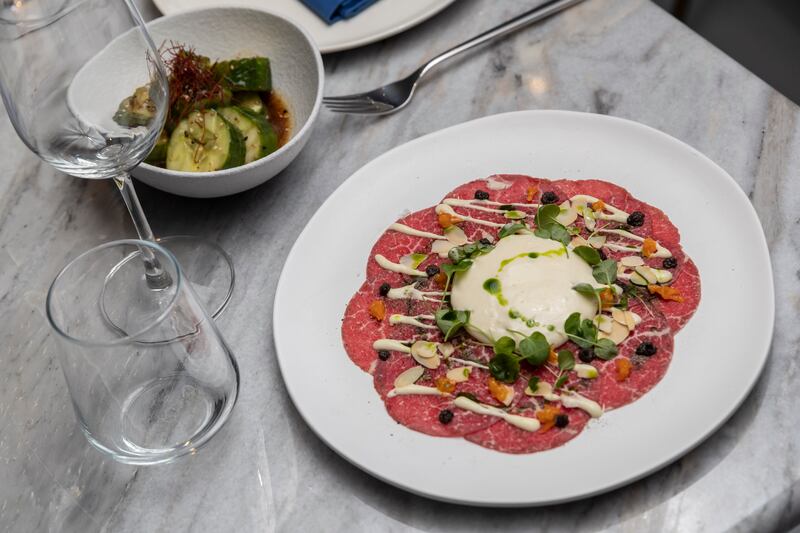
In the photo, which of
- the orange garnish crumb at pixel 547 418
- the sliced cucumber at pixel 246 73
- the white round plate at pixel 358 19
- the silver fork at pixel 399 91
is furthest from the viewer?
the white round plate at pixel 358 19

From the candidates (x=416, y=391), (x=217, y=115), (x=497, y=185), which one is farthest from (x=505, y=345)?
(x=217, y=115)

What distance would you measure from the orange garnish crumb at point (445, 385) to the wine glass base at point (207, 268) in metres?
0.52

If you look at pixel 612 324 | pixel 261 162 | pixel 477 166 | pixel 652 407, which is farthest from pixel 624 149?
pixel 261 162

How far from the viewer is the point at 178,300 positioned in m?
1.31

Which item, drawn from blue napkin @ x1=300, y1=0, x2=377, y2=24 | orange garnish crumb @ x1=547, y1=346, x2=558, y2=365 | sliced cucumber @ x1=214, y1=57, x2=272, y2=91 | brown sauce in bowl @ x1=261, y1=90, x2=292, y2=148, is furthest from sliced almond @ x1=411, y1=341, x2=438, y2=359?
blue napkin @ x1=300, y1=0, x2=377, y2=24

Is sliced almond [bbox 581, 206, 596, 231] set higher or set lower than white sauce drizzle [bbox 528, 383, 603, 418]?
higher

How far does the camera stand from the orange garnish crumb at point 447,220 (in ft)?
5.77

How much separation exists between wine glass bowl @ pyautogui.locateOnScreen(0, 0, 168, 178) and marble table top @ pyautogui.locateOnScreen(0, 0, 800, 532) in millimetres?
393

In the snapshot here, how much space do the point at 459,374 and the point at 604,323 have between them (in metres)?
0.28

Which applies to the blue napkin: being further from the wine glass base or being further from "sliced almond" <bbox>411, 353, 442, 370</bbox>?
"sliced almond" <bbox>411, 353, 442, 370</bbox>

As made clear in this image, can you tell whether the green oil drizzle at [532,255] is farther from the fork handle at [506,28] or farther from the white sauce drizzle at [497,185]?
the fork handle at [506,28]

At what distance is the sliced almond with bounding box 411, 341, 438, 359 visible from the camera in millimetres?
1543

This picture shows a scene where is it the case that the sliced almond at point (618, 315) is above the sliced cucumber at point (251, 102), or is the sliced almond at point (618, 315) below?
above

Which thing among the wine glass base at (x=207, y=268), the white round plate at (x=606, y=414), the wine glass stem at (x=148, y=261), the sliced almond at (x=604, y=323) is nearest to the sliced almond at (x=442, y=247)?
the white round plate at (x=606, y=414)
